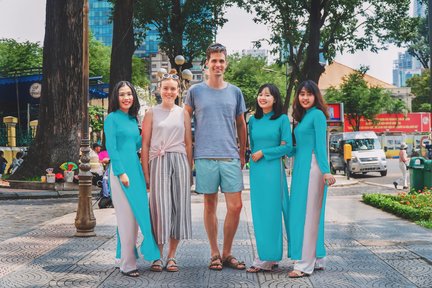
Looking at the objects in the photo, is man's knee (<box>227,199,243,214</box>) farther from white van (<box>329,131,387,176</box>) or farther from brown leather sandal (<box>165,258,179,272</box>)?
white van (<box>329,131,387,176</box>)

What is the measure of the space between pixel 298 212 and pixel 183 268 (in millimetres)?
1255

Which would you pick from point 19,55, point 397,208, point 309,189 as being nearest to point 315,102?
point 309,189

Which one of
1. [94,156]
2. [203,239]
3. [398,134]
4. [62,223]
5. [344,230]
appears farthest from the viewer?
[398,134]

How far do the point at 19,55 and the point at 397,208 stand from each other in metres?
46.4

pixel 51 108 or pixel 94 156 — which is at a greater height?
pixel 51 108

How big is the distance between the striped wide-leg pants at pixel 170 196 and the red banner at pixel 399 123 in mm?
64824

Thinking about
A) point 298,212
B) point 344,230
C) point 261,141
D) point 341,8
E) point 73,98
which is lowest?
point 344,230

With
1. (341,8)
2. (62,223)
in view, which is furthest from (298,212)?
(341,8)

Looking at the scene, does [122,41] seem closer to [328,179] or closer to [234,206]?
[234,206]

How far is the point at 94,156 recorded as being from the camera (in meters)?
18.5

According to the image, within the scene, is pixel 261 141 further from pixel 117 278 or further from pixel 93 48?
pixel 93 48

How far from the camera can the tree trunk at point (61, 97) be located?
20.3 m

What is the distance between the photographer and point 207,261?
6820mm

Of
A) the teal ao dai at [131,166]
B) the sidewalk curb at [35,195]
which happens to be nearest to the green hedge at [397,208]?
the teal ao dai at [131,166]
